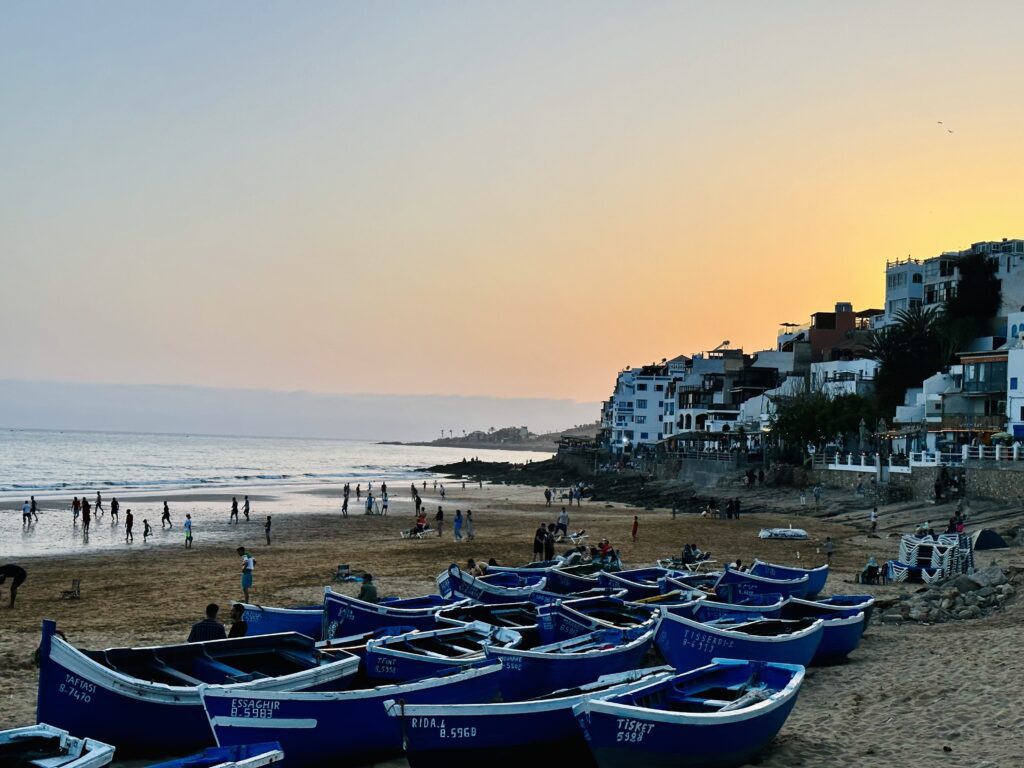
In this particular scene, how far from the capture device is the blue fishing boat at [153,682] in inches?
495

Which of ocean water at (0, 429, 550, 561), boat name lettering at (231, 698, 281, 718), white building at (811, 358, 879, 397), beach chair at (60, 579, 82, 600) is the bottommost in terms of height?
ocean water at (0, 429, 550, 561)

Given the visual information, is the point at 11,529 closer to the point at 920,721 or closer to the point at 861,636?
the point at 861,636

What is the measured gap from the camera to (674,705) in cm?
1308

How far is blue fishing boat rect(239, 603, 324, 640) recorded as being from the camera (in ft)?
62.5

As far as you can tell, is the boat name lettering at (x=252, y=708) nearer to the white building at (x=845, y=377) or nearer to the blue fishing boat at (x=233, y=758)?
the blue fishing boat at (x=233, y=758)

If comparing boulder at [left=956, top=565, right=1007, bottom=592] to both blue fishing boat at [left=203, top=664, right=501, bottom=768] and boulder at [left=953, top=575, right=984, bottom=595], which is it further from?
blue fishing boat at [left=203, top=664, right=501, bottom=768]

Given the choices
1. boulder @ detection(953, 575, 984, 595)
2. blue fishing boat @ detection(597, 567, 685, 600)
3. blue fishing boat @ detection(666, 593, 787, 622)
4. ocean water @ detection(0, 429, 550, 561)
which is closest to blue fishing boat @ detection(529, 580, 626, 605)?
blue fishing boat @ detection(597, 567, 685, 600)

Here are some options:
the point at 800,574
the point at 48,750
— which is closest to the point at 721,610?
the point at 800,574

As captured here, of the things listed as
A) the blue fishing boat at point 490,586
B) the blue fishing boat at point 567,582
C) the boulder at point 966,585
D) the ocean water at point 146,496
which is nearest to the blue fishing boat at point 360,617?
the blue fishing boat at point 490,586

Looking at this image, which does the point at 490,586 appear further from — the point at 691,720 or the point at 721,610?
the point at 691,720

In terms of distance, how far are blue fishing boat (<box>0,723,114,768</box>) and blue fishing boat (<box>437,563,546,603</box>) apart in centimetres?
1236

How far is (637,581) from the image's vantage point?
2486cm

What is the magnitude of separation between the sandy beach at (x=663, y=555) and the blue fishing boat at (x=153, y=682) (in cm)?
272

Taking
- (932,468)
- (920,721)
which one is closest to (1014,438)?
(932,468)
